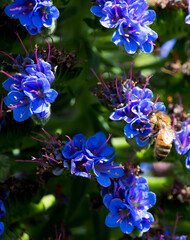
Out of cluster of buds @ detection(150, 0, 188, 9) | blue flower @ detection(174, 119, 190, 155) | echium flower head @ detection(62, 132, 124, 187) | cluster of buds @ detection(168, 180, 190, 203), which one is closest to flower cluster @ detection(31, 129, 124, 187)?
echium flower head @ detection(62, 132, 124, 187)

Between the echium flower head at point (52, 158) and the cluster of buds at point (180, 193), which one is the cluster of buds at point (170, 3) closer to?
the echium flower head at point (52, 158)

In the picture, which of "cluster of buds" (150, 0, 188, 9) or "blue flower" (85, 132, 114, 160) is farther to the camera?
"cluster of buds" (150, 0, 188, 9)

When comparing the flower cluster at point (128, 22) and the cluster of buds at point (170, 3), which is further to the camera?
the cluster of buds at point (170, 3)

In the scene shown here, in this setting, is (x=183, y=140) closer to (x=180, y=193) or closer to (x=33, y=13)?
(x=180, y=193)

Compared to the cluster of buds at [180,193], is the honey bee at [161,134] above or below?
above

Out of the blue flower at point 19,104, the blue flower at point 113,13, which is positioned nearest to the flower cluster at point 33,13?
the blue flower at point 113,13

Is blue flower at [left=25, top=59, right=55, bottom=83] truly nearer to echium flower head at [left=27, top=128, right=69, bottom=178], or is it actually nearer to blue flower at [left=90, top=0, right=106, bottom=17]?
echium flower head at [left=27, top=128, right=69, bottom=178]
